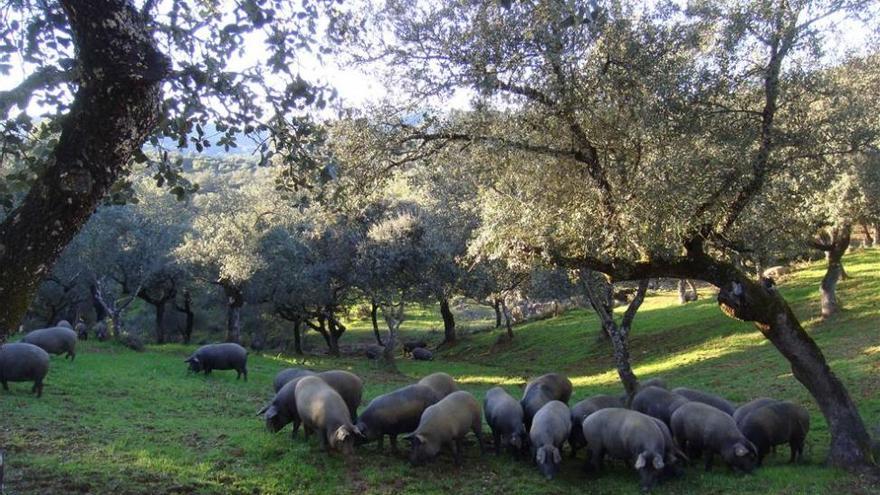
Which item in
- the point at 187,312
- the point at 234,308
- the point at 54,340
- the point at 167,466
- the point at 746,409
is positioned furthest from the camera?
the point at 187,312

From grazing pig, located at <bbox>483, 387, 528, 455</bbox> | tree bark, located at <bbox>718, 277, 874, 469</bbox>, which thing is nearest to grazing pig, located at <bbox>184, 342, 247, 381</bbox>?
grazing pig, located at <bbox>483, 387, 528, 455</bbox>

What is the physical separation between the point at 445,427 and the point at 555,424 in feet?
7.55

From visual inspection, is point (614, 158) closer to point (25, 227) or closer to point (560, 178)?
point (560, 178)

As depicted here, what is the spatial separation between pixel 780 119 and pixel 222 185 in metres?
108

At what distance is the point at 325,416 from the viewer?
13.7 meters

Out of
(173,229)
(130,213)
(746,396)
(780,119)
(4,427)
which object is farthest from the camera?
(173,229)

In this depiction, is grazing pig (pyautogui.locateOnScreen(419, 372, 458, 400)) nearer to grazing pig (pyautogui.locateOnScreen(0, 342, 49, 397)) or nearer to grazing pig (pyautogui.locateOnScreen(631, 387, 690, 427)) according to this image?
grazing pig (pyautogui.locateOnScreen(631, 387, 690, 427))

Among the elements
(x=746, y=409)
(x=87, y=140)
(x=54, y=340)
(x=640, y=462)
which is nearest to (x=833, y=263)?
(x=746, y=409)

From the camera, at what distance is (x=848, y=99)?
551 inches

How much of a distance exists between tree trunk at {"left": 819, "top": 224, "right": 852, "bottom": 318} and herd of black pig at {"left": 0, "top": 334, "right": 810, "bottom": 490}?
695 inches

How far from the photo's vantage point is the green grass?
38.4ft

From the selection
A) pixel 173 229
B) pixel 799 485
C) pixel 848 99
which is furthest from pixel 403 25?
pixel 173 229

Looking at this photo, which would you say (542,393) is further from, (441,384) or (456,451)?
(456,451)

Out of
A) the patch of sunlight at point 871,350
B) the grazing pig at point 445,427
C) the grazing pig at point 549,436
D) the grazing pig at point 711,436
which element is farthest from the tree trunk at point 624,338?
the patch of sunlight at point 871,350
